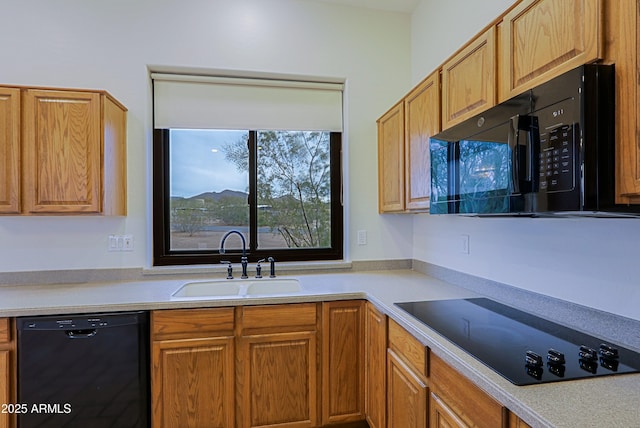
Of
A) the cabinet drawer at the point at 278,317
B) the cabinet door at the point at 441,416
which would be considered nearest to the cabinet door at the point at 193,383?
the cabinet drawer at the point at 278,317

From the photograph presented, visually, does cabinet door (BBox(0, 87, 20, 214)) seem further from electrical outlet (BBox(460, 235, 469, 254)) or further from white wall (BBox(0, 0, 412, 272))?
electrical outlet (BBox(460, 235, 469, 254))

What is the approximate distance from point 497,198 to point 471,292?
97 centimetres

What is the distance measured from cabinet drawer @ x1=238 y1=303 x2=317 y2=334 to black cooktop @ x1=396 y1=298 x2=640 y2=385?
569 millimetres

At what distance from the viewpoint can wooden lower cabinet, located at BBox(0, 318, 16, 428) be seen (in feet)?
5.47

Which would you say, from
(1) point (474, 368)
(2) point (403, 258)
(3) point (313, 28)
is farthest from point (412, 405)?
(3) point (313, 28)

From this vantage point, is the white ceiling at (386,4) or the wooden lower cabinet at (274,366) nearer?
the wooden lower cabinet at (274,366)

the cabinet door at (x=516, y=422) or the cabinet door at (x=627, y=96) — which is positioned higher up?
the cabinet door at (x=627, y=96)

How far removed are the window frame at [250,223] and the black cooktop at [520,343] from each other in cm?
115

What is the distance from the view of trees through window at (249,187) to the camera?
8.49 ft

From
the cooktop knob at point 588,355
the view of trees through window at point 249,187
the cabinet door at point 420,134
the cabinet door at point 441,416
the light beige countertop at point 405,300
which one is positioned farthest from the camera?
the view of trees through window at point 249,187

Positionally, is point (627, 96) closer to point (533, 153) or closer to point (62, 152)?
point (533, 153)

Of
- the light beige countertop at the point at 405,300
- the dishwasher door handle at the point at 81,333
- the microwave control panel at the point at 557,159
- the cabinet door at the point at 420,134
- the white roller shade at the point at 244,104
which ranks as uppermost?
the white roller shade at the point at 244,104

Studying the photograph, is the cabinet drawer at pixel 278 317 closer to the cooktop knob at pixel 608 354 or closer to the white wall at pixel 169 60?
the white wall at pixel 169 60

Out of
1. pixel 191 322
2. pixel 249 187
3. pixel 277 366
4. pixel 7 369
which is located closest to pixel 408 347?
pixel 277 366
